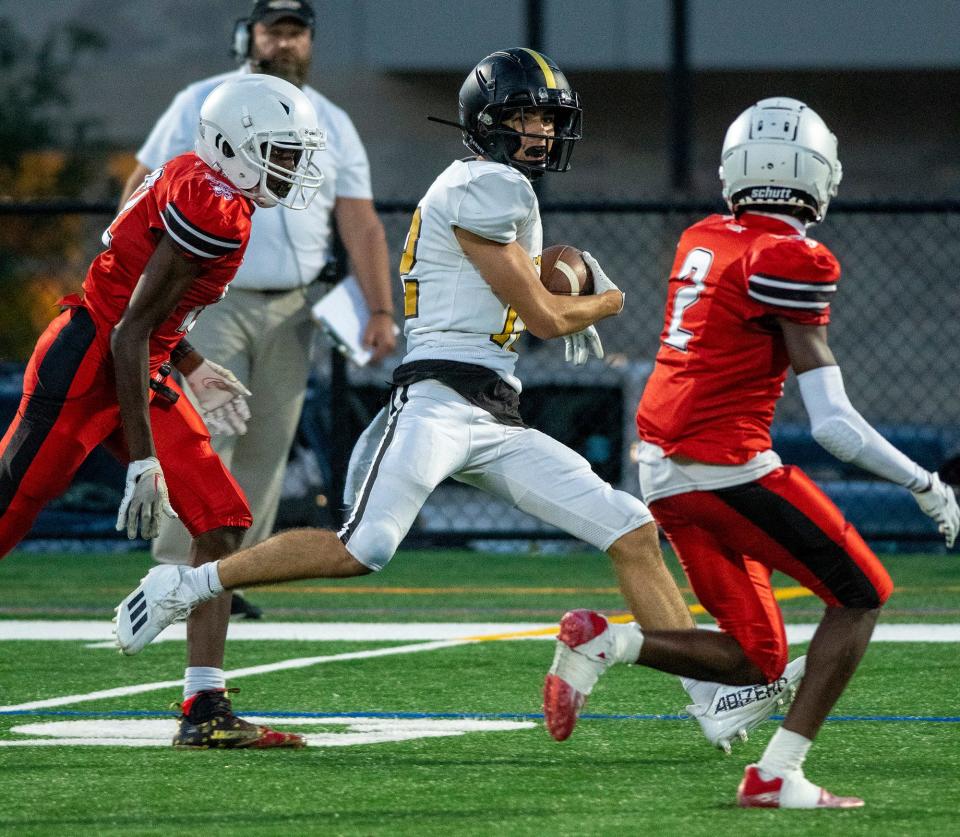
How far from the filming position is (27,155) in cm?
1906

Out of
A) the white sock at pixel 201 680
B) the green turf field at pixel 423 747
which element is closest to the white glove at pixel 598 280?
the green turf field at pixel 423 747

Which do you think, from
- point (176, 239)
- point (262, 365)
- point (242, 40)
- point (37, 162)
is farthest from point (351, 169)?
point (37, 162)

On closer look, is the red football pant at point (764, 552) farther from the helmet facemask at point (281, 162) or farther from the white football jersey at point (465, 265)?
the helmet facemask at point (281, 162)

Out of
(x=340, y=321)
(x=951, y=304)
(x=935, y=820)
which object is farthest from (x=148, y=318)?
(x=951, y=304)

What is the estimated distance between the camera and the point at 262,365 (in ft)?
23.6

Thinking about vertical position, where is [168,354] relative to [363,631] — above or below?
above

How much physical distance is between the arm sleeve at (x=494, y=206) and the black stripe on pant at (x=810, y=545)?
3.14 feet

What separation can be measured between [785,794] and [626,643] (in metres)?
0.49

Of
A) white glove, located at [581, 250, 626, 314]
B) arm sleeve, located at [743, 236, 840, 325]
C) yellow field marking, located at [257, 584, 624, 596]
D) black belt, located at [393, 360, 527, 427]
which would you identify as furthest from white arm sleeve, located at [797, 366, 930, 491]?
yellow field marking, located at [257, 584, 624, 596]

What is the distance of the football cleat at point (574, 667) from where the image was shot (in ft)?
13.7

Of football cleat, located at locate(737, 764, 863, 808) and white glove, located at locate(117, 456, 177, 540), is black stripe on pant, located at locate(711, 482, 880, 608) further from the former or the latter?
white glove, located at locate(117, 456, 177, 540)

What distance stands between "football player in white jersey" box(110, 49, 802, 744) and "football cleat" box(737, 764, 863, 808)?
0.59m

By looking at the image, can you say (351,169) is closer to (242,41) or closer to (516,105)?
(242,41)

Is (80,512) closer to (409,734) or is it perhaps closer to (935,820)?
(409,734)
